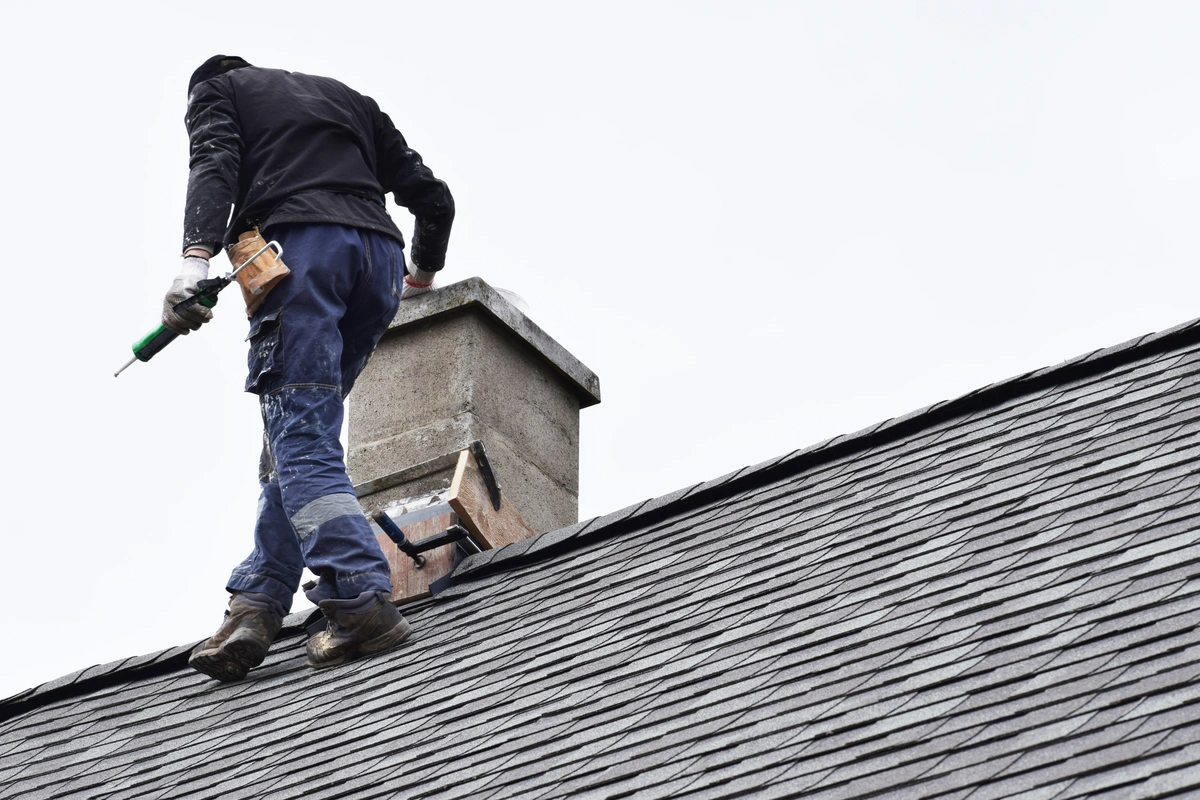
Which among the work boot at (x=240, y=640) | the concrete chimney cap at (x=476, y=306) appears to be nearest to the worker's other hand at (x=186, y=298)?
the work boot at (x=240, y=640)

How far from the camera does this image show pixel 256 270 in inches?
229

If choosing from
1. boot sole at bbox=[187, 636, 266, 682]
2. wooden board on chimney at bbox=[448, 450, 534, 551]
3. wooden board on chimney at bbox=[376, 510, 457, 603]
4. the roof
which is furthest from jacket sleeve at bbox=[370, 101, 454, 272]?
boot sole at bbox=[187, 636, 266, 682]

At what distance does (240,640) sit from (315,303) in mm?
1071

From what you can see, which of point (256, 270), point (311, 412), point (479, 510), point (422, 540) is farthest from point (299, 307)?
point (479, 510)

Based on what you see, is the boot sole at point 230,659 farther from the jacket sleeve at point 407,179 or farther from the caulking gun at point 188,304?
the jacket sleeve at point 407,179

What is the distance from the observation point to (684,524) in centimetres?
591

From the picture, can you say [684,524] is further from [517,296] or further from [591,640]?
[517,296]

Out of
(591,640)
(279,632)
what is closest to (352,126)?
(279,632)

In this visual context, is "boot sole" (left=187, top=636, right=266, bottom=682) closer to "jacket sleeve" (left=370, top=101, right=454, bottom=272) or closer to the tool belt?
the tool belt

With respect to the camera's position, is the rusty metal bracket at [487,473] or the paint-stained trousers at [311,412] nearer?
the paint-stained trousers at [311,412]

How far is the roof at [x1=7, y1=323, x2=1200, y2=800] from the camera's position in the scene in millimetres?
3764

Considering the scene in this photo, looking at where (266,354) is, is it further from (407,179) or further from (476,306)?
(476,306)

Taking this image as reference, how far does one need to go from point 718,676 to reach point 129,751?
79.9 inches

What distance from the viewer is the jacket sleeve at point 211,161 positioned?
585 centimetres
